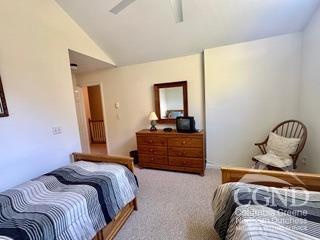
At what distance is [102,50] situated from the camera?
337 centimetres

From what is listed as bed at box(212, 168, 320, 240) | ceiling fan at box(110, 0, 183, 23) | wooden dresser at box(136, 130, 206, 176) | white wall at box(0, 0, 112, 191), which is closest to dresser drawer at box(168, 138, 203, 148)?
wooden dresser at box(136, 130, 206, 176)

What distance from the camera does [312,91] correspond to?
2238mm

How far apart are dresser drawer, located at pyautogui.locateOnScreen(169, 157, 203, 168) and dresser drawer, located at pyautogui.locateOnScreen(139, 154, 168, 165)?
123 mm

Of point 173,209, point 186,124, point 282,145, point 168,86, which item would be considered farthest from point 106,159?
point 282,145

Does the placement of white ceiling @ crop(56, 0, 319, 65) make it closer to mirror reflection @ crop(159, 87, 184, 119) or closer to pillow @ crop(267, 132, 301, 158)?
mirror reflection @ crop(159, 87, 184, 119)

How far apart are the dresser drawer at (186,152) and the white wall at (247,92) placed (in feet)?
1.57

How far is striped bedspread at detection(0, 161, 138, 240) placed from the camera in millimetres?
1154

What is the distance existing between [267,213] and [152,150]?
7.82 feet

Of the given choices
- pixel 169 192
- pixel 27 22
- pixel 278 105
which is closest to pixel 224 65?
pixel 278 105

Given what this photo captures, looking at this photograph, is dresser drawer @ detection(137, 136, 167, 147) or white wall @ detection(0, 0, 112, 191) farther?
dresser drawer @ detection(137, 136, 167, 147)

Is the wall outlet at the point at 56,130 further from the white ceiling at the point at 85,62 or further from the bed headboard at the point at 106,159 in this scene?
the white ceiling at the point at 85,62

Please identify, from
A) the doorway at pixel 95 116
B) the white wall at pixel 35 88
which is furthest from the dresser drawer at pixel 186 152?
the doorway at pixel 95 116

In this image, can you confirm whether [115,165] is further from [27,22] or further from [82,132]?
[82,132]

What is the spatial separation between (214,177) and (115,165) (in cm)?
179
